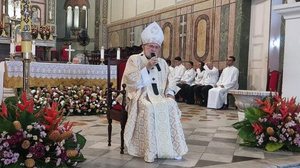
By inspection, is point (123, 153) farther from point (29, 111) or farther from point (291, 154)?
point (291, 154)

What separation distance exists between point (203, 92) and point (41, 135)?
7795mm

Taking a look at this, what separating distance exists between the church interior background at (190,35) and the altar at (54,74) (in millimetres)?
302

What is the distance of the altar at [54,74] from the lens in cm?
641

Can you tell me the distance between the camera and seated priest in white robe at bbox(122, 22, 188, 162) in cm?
372

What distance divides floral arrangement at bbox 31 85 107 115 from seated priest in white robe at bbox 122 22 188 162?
9.70ft

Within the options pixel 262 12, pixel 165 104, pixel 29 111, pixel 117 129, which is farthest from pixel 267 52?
pixel 29 111

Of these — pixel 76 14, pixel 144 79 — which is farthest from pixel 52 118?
pixel 76 14

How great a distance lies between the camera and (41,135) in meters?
Result: 2.85

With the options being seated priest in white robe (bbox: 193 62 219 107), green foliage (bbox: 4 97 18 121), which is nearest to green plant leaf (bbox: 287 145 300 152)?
green foliage (bbox: 4 97 18 121)

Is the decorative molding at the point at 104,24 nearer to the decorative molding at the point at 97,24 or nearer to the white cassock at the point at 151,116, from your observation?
the decorative molding at the point at 97,24

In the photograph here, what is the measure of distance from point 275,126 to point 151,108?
1554 mm

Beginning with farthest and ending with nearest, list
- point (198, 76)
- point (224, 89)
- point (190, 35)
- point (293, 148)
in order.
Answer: point (190, 35), point (198, 76), point (224, 89), point (293, 148)

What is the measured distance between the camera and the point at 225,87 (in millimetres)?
9766

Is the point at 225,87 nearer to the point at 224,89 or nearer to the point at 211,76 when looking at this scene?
the point at 224,89
